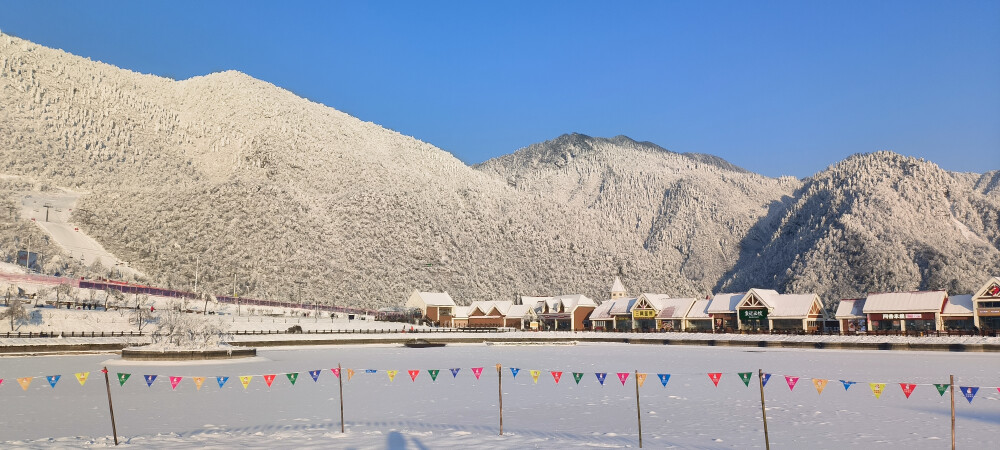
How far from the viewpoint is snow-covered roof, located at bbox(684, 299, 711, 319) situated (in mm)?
94312

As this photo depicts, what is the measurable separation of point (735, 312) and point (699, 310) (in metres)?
6.01

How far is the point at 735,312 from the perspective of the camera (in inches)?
3563

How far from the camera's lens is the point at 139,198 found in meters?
147

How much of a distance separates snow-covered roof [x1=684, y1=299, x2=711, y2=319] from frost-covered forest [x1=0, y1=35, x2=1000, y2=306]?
171 feet

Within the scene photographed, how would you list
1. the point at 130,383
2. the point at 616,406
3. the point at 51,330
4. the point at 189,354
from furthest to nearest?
the point at 51,330, the point at 189,354, the point at 130,383, the point at 616,406

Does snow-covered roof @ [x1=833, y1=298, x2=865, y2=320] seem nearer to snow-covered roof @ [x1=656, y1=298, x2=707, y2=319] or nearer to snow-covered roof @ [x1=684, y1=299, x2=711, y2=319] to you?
snow-covered roof @ [x1=684, y1=299, x2=711, y2=319]

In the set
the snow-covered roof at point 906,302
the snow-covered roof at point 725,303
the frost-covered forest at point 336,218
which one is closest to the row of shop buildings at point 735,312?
the snow-covered roof at point 906,302

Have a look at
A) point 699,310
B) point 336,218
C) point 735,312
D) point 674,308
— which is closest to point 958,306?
point 735,312

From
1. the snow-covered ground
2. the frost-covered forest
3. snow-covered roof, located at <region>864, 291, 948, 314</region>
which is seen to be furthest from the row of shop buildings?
the snow-covered ground

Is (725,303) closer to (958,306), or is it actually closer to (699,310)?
(699,310)

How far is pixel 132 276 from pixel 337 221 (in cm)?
4155

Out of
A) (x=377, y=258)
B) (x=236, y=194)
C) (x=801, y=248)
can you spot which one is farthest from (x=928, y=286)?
(x=236, y=194)

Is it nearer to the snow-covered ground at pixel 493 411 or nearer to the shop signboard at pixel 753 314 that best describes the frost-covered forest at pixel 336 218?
the shop signboard at pixel 753 314

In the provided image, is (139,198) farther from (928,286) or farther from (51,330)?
(928,286)
